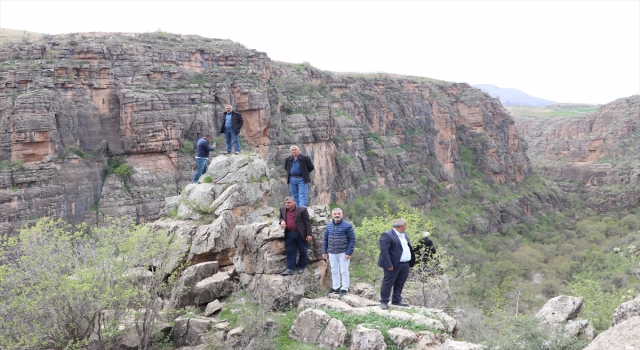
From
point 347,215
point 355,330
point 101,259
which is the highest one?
point 101,259

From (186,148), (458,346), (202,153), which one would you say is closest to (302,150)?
(186,148)

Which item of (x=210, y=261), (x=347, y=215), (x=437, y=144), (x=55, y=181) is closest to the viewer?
(x=210, y=261)

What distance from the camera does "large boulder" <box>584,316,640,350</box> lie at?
525 cm

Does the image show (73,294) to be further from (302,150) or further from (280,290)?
(302,150)

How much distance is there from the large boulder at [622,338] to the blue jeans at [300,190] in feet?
26.1

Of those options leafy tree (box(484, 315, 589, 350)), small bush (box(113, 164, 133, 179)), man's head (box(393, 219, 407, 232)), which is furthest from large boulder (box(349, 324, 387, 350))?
small bush (box(113, 164, 133, 179))

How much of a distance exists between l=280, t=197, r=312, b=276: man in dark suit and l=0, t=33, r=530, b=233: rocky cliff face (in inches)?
1134

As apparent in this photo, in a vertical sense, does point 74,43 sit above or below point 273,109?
above

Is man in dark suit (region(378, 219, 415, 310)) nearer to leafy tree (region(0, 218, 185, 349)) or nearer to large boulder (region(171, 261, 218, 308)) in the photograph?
large boulder (region(171, 261, 218, 308))

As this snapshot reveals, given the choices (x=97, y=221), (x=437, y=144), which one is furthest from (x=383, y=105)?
(x=97, y=221)

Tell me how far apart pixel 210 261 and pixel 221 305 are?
217 centimetres

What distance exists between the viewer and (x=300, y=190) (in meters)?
12.4

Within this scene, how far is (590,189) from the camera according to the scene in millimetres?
86438

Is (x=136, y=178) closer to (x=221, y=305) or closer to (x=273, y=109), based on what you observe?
(x=273, y=109)
